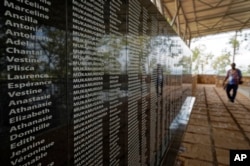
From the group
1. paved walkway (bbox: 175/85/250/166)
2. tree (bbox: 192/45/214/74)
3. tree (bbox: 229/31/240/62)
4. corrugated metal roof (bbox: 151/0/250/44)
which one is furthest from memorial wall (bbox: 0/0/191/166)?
tree (bbox: 192/45/214/74)

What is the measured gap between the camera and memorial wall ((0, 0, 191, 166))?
2.02 ft

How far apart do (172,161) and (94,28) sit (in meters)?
2.27

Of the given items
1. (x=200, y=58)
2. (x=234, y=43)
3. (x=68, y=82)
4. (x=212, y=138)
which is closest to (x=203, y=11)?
(x=212, y=138)

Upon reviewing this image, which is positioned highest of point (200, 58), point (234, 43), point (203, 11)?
point (203, 11)

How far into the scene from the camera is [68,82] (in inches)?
33.3

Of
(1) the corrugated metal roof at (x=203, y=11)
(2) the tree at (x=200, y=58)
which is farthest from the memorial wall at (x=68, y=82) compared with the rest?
(2) the tree at (x=200, y=58)

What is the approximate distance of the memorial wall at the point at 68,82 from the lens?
0.61 meters

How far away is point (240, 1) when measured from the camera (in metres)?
8.06

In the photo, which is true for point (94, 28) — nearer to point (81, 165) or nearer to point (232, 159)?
point (81, 165)

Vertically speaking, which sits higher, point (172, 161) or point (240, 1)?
point (240, 1)

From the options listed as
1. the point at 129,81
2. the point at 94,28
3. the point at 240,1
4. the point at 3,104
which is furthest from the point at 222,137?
the point at 240,1

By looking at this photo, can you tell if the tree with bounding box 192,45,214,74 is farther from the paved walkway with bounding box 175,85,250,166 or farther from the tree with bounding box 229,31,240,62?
the paved walkway with bounding box 175,85,250,166

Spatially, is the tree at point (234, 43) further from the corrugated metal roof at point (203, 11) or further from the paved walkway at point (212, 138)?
the paved walkway at point (212, 138)

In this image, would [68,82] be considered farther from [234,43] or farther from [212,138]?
[234,43]
